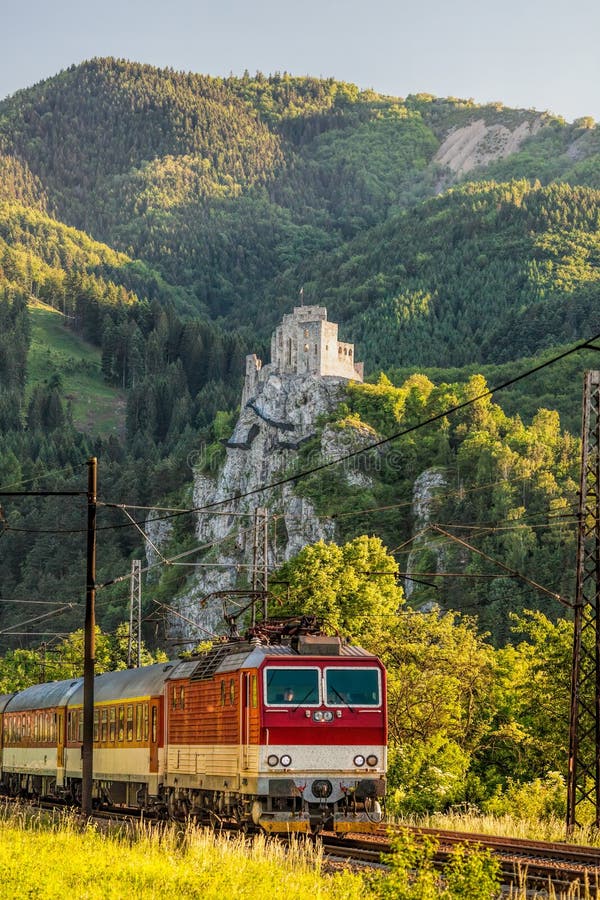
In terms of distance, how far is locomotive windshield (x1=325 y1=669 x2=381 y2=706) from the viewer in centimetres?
3055

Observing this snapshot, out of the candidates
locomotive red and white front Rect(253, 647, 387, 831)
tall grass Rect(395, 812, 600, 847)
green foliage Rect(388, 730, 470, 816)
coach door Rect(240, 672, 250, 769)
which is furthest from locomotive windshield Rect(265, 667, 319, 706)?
green foliage Rect(388, 730, 470, 816)

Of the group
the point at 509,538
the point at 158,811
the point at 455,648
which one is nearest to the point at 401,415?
the point at 509,538

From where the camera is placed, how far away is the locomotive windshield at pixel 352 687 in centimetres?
3055

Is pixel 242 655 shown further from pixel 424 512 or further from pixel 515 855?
pixel 424 512

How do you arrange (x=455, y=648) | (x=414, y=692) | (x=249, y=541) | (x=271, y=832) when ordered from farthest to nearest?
(x=249, y=541), (x=455, y=648), (x=414, y=692), (x=271, y=832)

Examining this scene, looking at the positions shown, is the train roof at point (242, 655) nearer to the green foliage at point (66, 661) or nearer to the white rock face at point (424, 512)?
the green foliage at point (66, 661)

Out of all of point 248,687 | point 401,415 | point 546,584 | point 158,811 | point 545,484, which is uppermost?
point 401,415

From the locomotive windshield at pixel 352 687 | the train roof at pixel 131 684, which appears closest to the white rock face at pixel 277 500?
the train roof at pixel 131 684

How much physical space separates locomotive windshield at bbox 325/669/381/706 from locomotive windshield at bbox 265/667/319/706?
1.16ft

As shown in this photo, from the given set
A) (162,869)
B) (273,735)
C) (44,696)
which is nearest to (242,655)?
(273,735)

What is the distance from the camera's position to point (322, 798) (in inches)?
1161

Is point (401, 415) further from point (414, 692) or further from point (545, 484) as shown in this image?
point (414, 692)

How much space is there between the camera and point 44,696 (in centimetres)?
5244

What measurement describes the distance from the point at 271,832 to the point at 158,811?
8892mm
